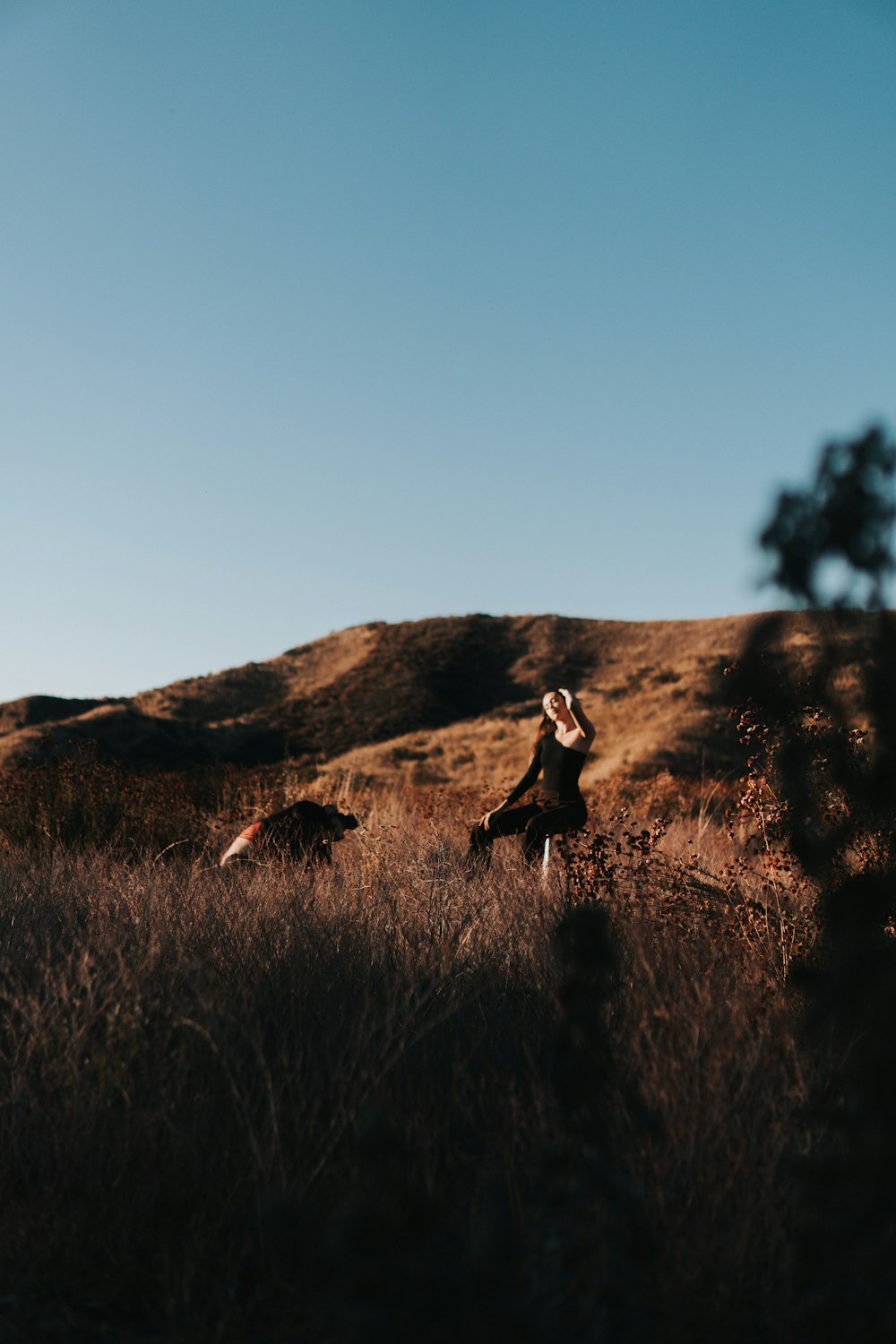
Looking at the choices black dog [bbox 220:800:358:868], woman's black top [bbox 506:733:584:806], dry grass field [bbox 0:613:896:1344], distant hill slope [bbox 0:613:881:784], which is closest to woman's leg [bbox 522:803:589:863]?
woman's black top [bbox 506:733:584:806]

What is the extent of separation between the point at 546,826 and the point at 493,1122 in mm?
4833

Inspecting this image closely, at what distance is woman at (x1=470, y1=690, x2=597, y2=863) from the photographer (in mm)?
7699

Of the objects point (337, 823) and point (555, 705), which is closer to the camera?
point (555, 705)

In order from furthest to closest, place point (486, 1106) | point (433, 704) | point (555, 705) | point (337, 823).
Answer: point (433, 704), point (337, 823), point (555, 705), point (486, 1106)

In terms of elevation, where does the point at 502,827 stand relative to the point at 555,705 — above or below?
below

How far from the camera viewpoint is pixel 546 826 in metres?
7.66

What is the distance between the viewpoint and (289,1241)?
6.50 feet

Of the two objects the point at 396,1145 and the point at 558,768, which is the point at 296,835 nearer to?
the point at 558,768

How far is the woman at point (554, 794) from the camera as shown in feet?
25.3

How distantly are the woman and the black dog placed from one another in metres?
1.06

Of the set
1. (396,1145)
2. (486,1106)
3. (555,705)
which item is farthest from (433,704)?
(396,1145)

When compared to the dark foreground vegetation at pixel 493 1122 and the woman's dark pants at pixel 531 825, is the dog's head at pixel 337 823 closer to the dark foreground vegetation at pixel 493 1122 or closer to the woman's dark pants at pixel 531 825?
the woman's dark pants at pixel 531 825

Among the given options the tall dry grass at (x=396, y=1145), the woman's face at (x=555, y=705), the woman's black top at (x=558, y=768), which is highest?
the woman's face at (x=555, y=705)

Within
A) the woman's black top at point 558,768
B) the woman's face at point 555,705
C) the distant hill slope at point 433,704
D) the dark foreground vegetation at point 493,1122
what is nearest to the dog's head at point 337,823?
the woman's black top at point 558,768
